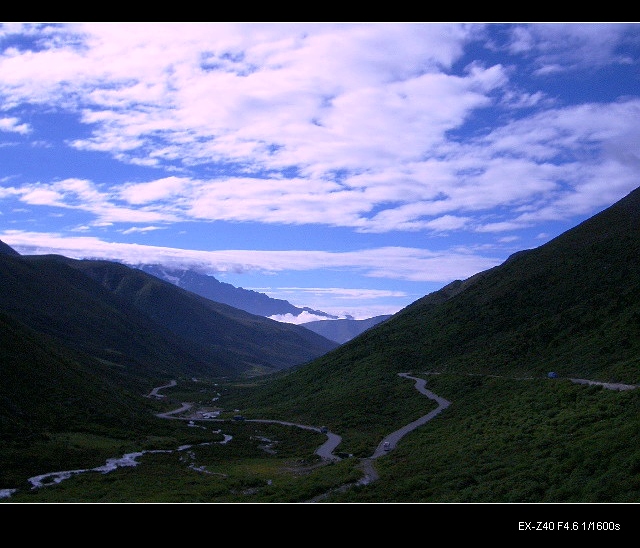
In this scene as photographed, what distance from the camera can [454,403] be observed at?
193 feet

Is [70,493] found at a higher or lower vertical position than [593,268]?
lower

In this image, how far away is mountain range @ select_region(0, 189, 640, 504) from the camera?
83.1 feet

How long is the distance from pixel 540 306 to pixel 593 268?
11.6m

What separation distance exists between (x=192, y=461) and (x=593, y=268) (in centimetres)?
7441

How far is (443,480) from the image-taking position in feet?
88.9

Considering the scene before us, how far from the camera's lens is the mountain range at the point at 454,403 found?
25328 millimetres

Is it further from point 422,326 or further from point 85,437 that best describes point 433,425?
point 422,326

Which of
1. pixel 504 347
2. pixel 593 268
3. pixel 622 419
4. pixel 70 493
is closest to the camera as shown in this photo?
pixel 622 419
